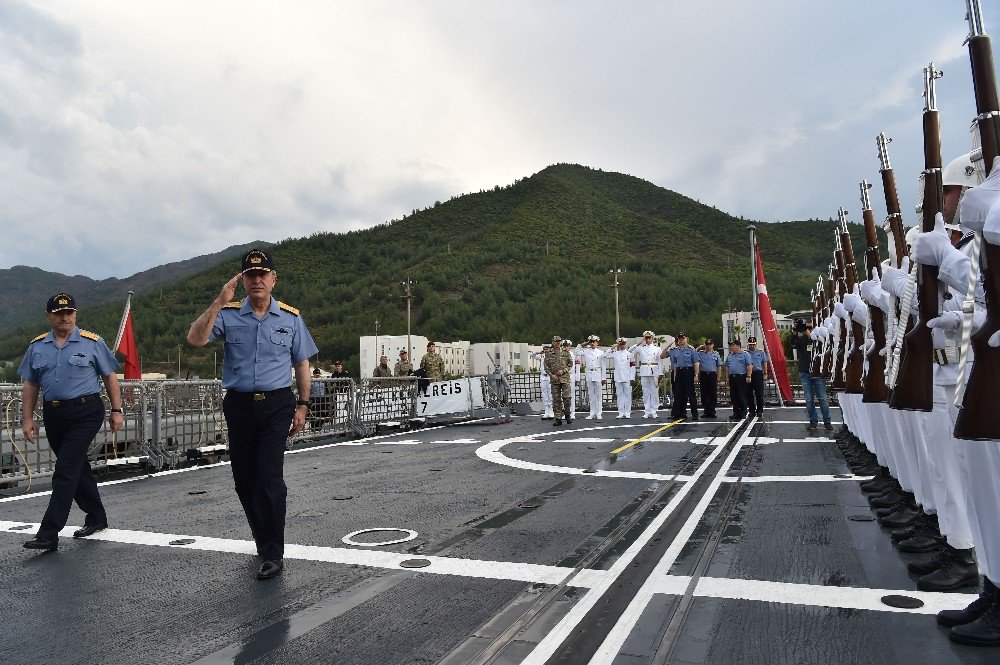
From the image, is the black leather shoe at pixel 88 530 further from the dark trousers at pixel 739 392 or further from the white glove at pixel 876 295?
the dark trousers at pixel 739 392

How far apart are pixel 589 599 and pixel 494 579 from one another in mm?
622

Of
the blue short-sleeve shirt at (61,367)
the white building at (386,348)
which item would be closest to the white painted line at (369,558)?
the blue short-sleeve shirt at (61,367)

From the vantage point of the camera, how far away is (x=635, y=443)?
10.9 metres

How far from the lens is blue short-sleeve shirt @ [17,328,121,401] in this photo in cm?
541

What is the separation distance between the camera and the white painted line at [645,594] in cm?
282

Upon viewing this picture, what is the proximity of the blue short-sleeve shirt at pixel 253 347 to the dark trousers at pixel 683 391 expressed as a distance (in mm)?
12754

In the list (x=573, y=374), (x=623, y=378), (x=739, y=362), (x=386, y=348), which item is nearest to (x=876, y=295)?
(x=739, y=362)

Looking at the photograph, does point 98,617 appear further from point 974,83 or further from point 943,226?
point 974,83

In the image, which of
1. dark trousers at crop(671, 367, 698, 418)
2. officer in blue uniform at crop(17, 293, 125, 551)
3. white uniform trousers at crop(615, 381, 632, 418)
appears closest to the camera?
officer in blue uniform at crop(17, 293, 125, 551)

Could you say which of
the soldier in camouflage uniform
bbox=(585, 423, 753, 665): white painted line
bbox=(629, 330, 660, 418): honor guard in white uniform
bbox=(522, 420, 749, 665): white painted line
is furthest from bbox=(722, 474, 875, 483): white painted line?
bbox=(629, 330, 660, 418): honor guard in white uniform

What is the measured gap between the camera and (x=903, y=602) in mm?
3377

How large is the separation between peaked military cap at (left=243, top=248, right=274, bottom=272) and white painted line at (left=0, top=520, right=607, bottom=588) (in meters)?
1.89

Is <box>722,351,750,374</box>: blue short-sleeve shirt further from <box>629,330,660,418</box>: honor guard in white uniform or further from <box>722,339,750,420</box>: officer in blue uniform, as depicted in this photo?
<box>629,330,660,418</box>: honor guard in white uniform

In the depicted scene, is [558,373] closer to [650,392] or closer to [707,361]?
[650,392]
